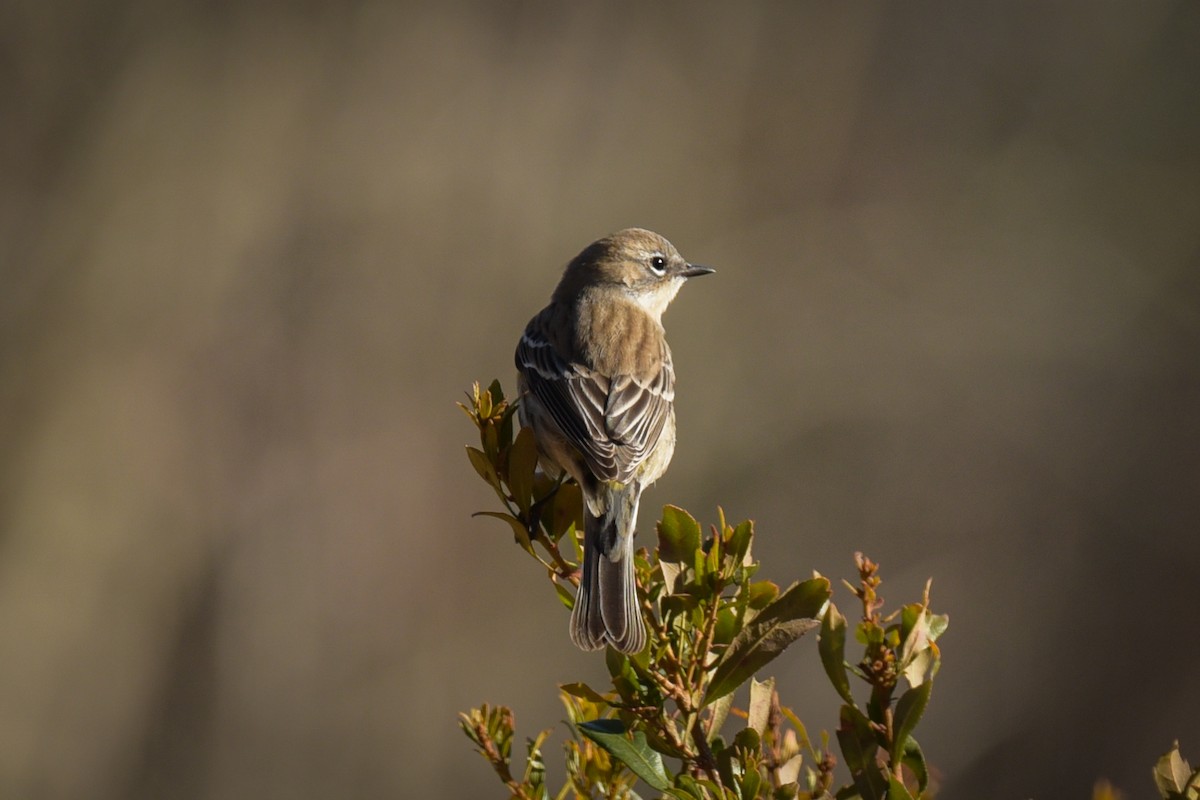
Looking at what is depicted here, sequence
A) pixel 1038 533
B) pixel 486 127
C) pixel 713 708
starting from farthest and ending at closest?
pixel 486 127 < pixel 1038 533 < pixel 713 708

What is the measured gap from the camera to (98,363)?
6.37 metres

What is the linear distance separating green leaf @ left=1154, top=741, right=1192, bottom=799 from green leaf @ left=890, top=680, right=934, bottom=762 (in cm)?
34

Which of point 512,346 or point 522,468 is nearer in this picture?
point 522,468

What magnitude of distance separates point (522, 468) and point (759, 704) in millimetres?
681

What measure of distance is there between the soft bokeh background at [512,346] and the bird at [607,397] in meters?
2.01

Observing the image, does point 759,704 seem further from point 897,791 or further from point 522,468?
point 522,468

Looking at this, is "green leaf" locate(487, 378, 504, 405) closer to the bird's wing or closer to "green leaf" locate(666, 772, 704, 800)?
the bird's wing

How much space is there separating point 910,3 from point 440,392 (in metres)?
3.79

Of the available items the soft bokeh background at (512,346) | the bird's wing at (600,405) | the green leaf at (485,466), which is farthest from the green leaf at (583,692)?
the soft bokeh background at (512,346)

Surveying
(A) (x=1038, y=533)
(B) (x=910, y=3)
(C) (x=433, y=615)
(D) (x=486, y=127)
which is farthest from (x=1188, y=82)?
(C) (x=433, y=615)

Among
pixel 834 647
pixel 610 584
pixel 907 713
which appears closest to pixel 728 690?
pixel 834 647

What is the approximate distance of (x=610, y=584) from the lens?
2.44 m

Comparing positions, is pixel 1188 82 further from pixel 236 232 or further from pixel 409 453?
pixel 236 232

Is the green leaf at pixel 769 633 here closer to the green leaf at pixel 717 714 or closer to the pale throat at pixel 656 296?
the green leaf at pixel 717 714
